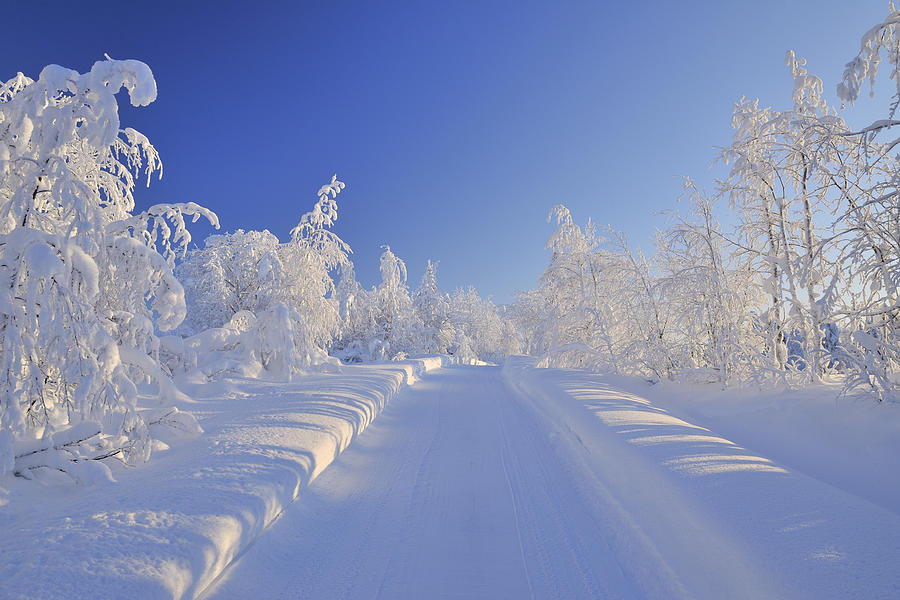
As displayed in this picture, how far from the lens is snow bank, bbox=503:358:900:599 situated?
2172 millimetres

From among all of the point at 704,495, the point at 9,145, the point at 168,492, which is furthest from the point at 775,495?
the point at 9,145

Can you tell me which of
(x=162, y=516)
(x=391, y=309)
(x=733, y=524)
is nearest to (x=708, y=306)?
(x=733, y=524)

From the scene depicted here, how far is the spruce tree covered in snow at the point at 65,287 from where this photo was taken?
2883 millimetres

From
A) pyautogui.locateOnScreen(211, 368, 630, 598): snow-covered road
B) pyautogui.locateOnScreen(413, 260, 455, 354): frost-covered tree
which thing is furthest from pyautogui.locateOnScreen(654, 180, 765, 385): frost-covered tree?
pyautogui.locateOnScreen(413, 260, 455, 354): frost-covered tree

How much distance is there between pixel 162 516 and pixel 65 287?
1.80 m

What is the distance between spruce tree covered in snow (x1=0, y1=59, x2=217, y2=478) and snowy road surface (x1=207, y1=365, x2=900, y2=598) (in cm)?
174

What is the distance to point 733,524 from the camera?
8.71 feet

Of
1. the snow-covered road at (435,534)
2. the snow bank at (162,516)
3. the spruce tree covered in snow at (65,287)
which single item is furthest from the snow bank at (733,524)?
the spruce tree covered in snow at (65,287)

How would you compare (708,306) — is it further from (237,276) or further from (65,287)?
(237,276)

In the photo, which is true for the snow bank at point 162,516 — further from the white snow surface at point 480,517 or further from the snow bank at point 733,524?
the snow bank at point 733,524

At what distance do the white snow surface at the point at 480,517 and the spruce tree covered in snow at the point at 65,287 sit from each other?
388mm

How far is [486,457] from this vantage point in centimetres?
500

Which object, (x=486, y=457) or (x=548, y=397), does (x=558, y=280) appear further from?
(x=486, y=457)

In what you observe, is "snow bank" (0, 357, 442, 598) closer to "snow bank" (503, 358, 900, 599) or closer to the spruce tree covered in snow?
the spruce tree covered in snow
